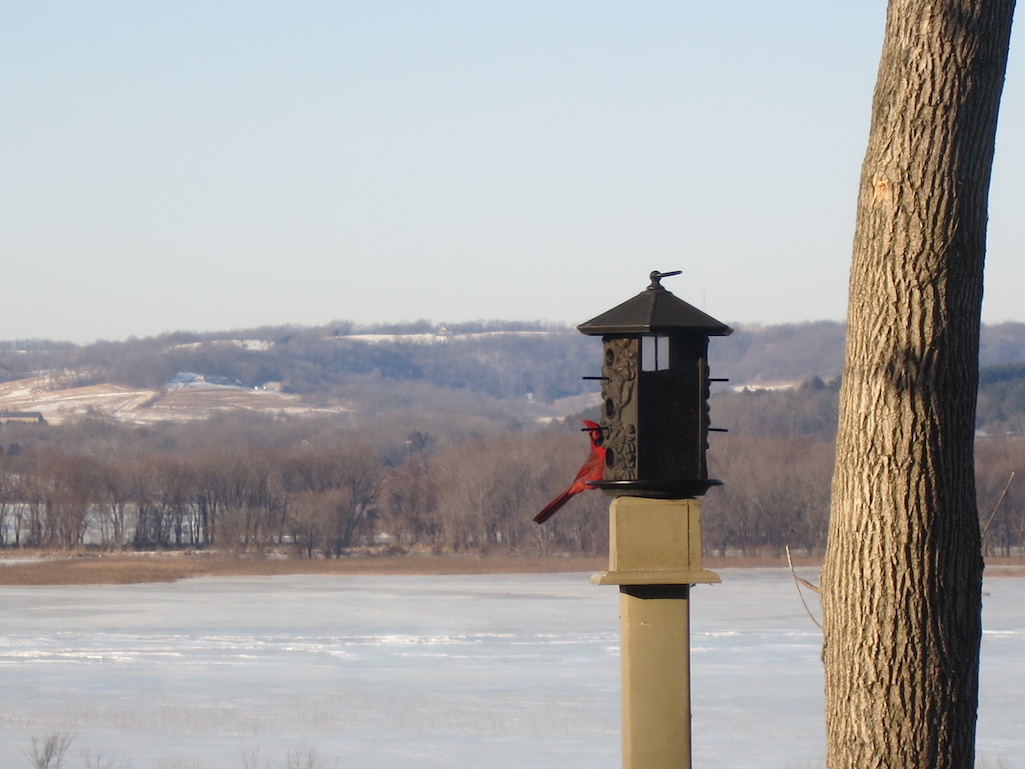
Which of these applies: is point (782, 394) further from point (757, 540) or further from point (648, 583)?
point (648, 583)

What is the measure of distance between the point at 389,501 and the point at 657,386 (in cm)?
6178

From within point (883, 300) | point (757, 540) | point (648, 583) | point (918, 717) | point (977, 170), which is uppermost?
point (977, 170)

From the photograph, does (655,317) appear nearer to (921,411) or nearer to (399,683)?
(921,411)

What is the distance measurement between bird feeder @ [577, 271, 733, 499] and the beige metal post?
0.21m

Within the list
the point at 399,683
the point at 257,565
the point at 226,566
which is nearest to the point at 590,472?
the point at 399,683

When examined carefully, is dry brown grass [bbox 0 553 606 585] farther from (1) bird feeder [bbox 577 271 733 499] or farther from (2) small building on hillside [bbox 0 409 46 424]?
→ (2) small building on hillside [bbox 0 409 46 424]

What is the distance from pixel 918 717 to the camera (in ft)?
9.90

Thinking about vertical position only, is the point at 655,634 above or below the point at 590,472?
below

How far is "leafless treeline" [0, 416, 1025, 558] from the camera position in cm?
5509

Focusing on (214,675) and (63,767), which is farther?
(214,675)

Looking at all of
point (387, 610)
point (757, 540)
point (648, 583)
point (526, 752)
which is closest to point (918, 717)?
point (648, 583)

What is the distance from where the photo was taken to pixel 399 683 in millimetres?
15680

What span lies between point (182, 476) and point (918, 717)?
64797 mm

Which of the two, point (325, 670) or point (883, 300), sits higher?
Result: point (883, 300)
